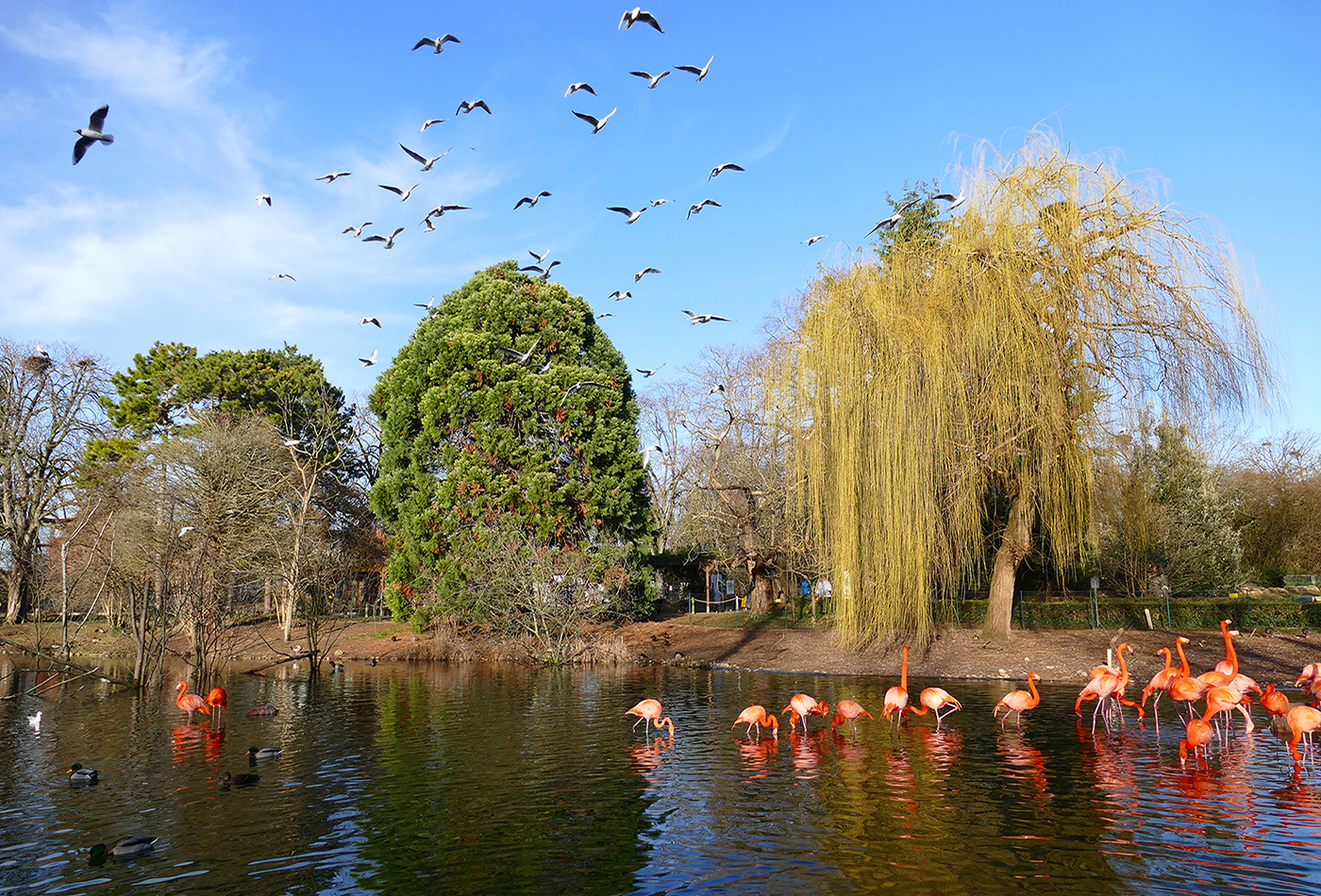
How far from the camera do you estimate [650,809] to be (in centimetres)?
841

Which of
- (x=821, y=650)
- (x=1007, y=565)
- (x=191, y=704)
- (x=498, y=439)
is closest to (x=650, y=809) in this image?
(x=191, y=704)

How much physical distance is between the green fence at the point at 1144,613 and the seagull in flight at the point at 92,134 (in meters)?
22.0

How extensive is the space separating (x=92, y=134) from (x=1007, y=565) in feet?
69.4

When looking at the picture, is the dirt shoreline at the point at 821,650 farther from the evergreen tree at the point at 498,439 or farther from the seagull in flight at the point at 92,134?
the seagull in flight at the point at 92,134

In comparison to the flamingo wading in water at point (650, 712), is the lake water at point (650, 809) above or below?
below

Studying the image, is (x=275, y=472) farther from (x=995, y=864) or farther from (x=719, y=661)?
(x=995, y=864)

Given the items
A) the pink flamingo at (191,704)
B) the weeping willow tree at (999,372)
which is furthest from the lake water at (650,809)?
the weeping willow tree at (999,372)

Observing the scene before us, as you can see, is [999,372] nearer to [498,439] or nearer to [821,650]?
[821,650]

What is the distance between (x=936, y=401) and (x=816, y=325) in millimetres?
4118

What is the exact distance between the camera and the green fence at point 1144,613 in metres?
21.2

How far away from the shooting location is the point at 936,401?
64.1 feet

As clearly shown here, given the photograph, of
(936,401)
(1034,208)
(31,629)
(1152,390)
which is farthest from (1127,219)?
Answer: (31,629)

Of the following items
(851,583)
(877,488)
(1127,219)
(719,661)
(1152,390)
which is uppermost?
(1127,219)

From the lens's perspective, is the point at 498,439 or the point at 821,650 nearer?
the point at 821,650
